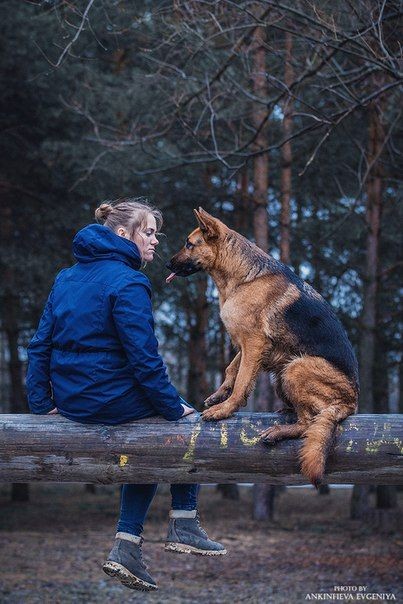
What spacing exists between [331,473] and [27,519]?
1513 centimetres

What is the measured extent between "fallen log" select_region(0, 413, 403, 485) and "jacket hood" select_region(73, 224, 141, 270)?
3.40 feet

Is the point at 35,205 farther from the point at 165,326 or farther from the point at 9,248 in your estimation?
the point at 165,326

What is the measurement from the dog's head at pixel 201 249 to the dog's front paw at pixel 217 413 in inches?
44.7

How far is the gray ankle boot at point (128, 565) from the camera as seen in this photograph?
473cm

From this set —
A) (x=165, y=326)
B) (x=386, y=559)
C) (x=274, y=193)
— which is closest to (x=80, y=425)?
(x=386, y=559)

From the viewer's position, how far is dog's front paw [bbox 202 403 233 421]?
491cm

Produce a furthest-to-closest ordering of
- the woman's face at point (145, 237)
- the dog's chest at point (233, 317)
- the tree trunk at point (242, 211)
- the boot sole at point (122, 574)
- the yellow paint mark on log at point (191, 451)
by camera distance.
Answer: the tree trunk at point (242, 211) < the dog's chest at point (233, 317) < the woman's face at point (145, 237) < the yellow paint mark on log at point (191, 451) < the boot sole at point (122, 574)

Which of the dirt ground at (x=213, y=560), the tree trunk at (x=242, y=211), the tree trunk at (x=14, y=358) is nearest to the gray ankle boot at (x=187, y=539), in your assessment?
the dirt ground at (x=213, y=560)

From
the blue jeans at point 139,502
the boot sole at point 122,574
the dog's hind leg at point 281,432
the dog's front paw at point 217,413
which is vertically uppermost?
the dog's front paw at point 217,413

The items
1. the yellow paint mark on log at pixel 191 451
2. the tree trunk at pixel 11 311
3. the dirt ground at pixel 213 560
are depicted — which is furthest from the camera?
the tree trunk at pixel 11 311

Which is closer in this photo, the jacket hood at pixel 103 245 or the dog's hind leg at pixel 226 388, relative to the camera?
the jacket hood at pixel 103 245

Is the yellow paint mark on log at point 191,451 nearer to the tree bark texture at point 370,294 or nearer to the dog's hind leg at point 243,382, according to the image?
the dog's hind leg at point 243,382

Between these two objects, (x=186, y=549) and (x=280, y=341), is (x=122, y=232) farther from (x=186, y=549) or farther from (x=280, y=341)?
(x=186, y=549)

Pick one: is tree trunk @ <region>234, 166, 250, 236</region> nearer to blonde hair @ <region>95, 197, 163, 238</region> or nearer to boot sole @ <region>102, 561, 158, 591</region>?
blonde hair @ <region>95, 197, 163, 238</region>
